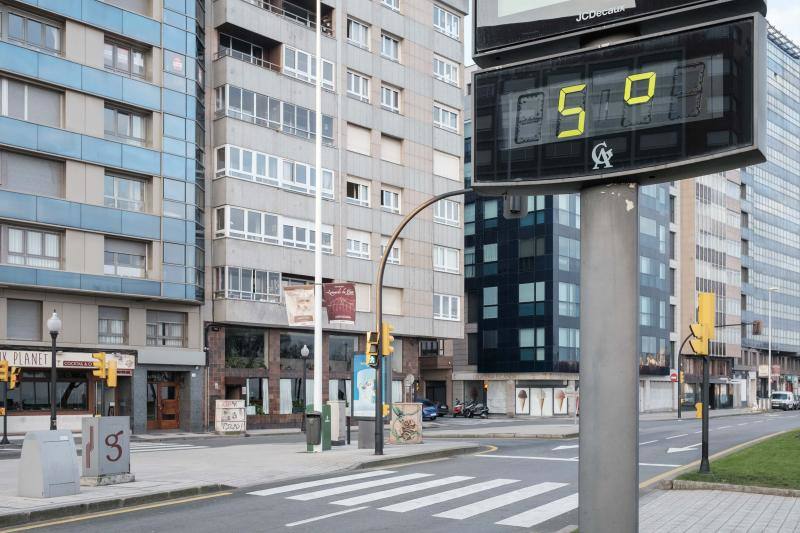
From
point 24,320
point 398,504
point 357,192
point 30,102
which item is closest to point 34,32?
point 30,102

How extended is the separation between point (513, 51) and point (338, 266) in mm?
43335

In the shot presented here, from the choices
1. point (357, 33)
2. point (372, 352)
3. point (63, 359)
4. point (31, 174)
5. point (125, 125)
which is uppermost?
point (357, 33)

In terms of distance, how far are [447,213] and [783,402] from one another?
46555mm

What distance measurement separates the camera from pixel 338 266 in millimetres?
48062

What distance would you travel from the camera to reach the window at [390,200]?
5191cm

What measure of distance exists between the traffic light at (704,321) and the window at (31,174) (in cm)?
2944

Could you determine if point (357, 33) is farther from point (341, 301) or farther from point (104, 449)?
point (104, 449)

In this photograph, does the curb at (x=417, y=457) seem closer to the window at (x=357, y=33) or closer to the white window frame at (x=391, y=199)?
the white window frame at (x=391, y=199)

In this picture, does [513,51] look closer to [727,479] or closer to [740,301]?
[727,479]

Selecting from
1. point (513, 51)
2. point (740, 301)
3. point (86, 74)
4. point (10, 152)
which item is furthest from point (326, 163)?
point (740, 301)

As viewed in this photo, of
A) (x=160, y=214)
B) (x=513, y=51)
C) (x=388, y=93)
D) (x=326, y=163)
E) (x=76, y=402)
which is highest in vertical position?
(x=388, y=93)

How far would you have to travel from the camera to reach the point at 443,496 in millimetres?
14734

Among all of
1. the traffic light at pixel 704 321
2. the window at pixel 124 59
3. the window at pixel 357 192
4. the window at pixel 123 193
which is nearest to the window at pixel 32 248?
the window at pixel 123 193

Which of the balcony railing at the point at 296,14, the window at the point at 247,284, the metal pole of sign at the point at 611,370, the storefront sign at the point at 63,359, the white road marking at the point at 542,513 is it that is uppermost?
the balcony railing at the point at 296,14
